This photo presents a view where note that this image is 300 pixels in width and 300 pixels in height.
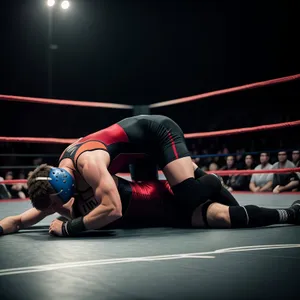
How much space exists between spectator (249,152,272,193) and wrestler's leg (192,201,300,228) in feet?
10.8

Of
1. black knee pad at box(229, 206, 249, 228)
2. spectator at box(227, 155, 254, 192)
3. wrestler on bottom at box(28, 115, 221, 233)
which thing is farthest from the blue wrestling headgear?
spectator at box(227, 155, 254, 192)

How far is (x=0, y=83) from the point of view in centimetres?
1207

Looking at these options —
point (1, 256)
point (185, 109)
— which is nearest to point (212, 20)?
point (185, 109)

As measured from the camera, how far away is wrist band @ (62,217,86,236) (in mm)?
2463

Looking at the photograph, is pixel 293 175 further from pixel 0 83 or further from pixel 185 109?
pixel 0 83

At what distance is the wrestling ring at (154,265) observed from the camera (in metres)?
1.31

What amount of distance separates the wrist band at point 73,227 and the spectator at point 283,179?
3398 mm

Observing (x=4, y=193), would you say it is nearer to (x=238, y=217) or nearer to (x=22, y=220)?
(x=22, y=220)

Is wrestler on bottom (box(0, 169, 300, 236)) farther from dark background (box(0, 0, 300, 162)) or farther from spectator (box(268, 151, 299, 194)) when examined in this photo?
dark background (box(0, 0, 300, 162))

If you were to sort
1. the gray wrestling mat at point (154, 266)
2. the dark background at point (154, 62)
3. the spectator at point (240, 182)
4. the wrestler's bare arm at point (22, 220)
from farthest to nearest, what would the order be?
the dark background at point (154, 62), the spectator at point (240, 182), the wrestler's bare arm at point (22, 220), the gray wrestling mat at point (154, 266)

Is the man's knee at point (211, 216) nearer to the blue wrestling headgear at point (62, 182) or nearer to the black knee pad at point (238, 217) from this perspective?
the black knee pad at point (238, 217)

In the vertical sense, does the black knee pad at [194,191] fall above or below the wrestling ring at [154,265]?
above

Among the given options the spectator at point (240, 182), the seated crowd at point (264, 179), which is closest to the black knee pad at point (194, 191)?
the seated crowd at point (264, 179)

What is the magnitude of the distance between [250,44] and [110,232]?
8.39m
